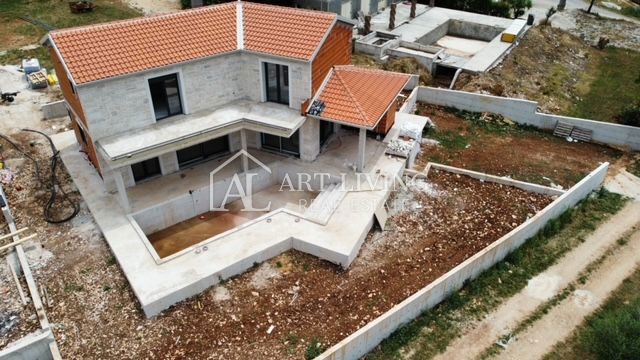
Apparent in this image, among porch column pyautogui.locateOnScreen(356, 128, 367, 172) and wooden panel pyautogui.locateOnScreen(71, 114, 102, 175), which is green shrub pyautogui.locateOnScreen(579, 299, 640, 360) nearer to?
porch column pyautogui.locateOnScreen(356, 128, 367, 172)

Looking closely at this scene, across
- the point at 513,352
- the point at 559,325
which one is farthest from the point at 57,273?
the point at 559,325

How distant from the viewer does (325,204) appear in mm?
21703

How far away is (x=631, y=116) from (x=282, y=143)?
21.9 meters

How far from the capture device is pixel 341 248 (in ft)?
62.8

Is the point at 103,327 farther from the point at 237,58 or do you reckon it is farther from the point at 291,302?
the point at 237,58

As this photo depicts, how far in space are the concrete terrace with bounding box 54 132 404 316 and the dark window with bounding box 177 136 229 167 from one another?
1982 millimetres

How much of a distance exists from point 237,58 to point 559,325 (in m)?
17.6

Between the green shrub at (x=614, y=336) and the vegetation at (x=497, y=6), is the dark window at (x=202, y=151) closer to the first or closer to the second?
the green shrub at (x=614, y=336)

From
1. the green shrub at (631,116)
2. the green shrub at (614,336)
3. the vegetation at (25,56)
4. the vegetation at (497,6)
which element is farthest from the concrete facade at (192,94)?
→ the vegetation at (497,6)

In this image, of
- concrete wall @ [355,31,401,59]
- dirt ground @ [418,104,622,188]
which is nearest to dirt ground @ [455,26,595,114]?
dirt ground @ [418,104,622,188]

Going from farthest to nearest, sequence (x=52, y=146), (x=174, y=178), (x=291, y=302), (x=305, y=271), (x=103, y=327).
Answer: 1. (x=52, y=146)
2. (x=174, y=178)
3. (x=305, y=271)
4. (x=291, y=302)
5. (x=103, y=327)

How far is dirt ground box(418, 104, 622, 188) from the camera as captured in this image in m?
25.6

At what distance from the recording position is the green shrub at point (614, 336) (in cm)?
1595

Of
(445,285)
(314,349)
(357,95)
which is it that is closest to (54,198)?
(314,349)
